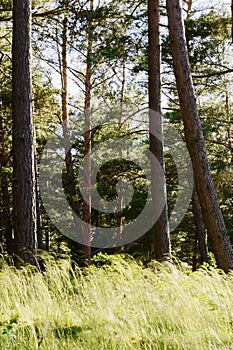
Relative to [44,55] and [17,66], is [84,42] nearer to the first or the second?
[44,55]

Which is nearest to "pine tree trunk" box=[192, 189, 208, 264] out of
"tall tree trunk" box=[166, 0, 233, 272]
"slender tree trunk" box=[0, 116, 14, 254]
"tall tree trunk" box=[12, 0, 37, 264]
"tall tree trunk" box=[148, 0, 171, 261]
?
"slender tree trunk" box=[0, 116, 14, 254]

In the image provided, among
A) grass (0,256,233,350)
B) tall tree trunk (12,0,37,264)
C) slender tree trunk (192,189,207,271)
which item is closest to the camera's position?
grass (0,256,233,350)

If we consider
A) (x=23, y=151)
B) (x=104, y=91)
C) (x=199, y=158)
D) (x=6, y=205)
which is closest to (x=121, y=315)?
(x=23, y=151)

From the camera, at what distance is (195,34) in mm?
11938

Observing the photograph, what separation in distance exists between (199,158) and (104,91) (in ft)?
18.3

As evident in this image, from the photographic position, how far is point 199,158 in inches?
303

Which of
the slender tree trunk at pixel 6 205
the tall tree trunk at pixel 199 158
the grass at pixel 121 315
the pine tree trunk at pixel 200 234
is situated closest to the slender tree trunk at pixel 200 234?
the pine tree trunk at pixel 200 234

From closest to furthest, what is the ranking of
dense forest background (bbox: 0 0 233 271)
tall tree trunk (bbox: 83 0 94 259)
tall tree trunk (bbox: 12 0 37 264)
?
1. tall tree trunk (bbox: 12 0 37 264)
2. dense forest background (bbox: 0 0 233 271)
3. tall tree trunk (bbox: 83 0 94 259)

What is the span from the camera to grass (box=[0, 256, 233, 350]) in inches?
141

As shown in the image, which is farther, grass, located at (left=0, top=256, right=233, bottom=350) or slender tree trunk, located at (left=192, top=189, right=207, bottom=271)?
slender tree trunk, located at (left=192, top=189, right=207, bottom=271)

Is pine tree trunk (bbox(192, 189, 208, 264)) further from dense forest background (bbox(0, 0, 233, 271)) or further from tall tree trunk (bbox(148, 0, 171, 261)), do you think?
tall tree trunk (bbox(148, 0, 171, 261))

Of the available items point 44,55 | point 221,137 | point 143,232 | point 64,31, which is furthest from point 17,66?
point 143,232

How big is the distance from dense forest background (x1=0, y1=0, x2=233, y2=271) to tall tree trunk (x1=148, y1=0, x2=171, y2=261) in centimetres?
3

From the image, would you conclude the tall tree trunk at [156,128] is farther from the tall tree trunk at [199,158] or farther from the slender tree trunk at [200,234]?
the slender tree trunk at [200,234]
